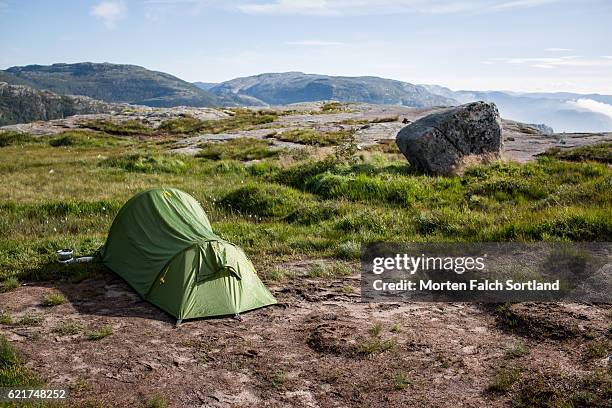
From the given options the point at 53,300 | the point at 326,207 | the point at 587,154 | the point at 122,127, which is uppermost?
the point at 122,127

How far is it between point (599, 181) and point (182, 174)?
18.1m

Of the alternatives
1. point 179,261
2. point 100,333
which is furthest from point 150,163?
point 100,333

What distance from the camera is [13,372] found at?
22.7ft

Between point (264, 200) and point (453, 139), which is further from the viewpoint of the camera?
point (453, 139)

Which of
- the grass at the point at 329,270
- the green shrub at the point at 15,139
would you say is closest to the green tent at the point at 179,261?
the grass at the point at 329,270

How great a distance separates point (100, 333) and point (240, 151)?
78.3 feet

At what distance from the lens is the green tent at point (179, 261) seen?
9234mm

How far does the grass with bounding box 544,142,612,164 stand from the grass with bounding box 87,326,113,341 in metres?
22.2

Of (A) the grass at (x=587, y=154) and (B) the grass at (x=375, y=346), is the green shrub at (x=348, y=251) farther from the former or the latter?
(A) the grass at (x=587, y=154)

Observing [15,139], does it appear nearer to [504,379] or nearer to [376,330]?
[376,330]

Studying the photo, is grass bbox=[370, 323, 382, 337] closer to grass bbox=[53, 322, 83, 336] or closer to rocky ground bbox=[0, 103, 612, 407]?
rocky ground bbox=[0, 103, 612, 407]

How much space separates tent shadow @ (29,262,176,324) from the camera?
922 centimetres

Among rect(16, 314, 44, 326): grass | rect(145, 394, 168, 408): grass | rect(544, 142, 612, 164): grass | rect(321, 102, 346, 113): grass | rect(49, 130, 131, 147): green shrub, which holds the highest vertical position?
rect(321, 102, 346, 113): grass

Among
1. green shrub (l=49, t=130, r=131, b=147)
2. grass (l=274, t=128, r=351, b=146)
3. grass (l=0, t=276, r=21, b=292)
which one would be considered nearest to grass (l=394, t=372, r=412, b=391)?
grass (l=0, t=276, r=21, b=292)
